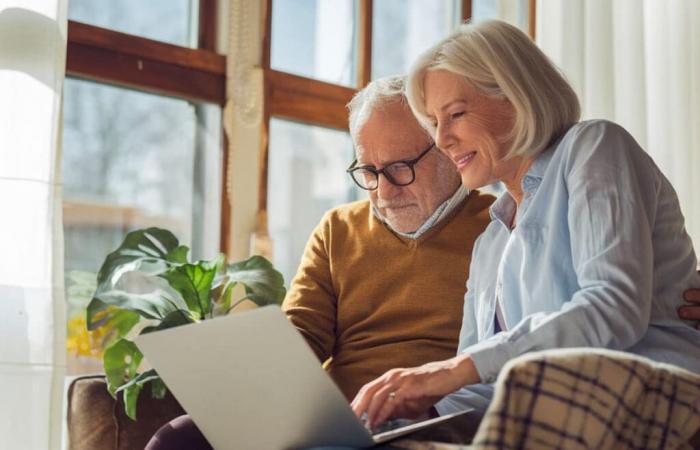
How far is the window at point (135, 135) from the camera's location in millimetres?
2600

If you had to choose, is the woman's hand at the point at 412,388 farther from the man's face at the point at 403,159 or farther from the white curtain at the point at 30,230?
the white curtain at the point at 30,230

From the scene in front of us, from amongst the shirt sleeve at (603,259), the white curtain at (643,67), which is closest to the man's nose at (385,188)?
the shirt sleeve at (603,259)

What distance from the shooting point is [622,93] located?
11.6 ft

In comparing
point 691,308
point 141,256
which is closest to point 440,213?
point 141,256

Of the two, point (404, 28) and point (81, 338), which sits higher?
point (404, 28)

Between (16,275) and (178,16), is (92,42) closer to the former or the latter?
(178,16)

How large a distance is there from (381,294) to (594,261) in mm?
793

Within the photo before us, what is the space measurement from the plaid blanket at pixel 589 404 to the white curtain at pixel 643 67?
8.37ft

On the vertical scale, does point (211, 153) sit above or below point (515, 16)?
below

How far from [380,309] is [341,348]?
5.1 inches

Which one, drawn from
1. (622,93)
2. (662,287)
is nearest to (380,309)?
(662,287)

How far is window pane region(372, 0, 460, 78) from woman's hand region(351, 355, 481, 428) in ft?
6.85

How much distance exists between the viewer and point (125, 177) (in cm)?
271

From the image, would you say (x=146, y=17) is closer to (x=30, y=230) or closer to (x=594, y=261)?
(x=30, y=230)
